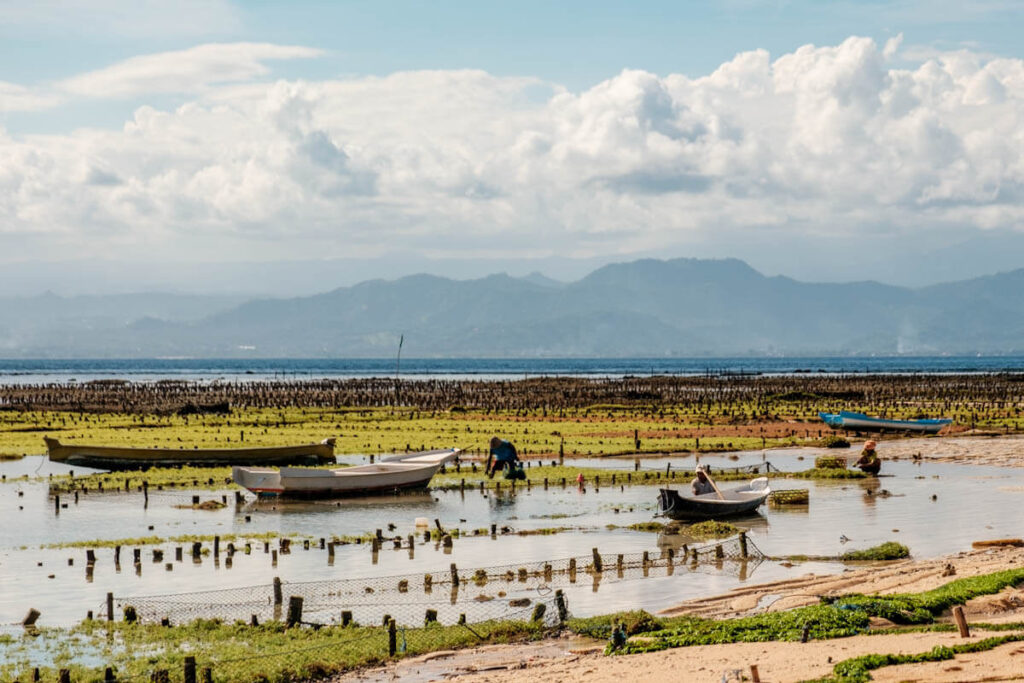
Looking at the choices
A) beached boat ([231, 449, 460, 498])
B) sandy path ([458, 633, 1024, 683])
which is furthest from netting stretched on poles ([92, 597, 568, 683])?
beached boat ([231, 449, 460, 498])

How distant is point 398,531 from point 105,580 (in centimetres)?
1046

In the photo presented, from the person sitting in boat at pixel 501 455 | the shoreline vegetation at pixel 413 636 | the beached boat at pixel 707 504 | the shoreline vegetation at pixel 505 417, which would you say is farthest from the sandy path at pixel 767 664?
the shoreline vegetation at pixel 505 417

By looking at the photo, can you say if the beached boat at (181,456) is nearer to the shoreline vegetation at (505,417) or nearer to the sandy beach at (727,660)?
the shoreline vegetation at (505,417)

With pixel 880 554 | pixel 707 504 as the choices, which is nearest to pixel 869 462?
pixel 707 504

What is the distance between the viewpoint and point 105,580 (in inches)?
1137

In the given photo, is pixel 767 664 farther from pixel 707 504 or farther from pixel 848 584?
pixel 707 504

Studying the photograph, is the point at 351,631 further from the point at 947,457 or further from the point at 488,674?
the point at 947,457

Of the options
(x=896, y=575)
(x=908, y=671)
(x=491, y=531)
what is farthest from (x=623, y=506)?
(x=908, y=671)

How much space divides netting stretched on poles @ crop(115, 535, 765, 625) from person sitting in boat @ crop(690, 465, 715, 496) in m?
7.80

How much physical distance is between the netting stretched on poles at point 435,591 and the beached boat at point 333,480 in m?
16.7

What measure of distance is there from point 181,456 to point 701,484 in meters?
27.8

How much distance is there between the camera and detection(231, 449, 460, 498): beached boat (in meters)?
45.2

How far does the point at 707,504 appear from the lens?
1494 inches

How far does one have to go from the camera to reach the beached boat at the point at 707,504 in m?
37.5
